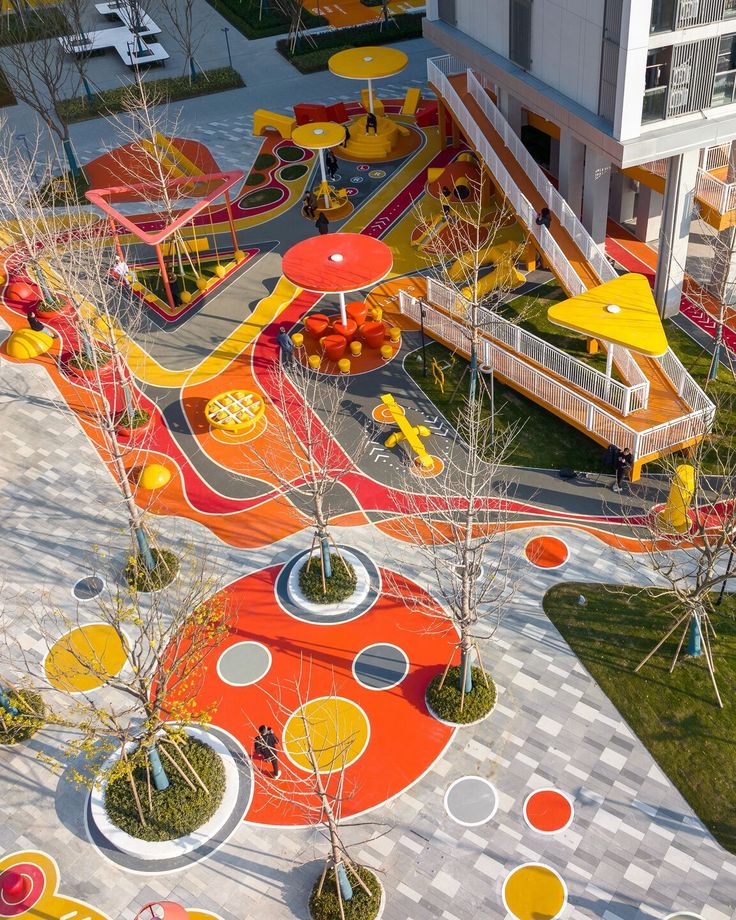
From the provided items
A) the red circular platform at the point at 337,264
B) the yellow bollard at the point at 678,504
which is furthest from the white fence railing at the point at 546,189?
the yellow bollard at the point at 678,504

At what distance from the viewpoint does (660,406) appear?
34438mm

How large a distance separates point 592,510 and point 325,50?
45693 millimetres

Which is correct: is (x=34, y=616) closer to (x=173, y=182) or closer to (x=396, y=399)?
(x=396, y=399)

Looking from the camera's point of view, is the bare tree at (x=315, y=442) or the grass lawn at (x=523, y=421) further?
Result: the grass lawn at (x=523, y=421)

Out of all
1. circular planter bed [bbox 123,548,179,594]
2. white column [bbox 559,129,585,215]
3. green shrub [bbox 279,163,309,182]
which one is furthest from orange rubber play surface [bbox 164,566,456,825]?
green shrub [bbox 279,163,309,182]

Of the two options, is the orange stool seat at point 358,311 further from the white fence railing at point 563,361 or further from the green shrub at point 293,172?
the green shrub at point 293,172

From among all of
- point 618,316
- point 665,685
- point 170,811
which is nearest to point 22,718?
point 170,811

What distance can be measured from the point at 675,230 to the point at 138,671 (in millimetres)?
28031

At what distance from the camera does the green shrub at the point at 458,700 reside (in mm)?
26891

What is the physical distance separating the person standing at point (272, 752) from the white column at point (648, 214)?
30.3 m

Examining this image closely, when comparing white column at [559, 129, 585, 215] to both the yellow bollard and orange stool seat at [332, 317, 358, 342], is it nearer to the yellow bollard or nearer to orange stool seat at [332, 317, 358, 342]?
orange stool seat at [332, 317, 358, 342]

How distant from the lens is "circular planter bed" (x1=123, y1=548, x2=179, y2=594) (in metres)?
31.3

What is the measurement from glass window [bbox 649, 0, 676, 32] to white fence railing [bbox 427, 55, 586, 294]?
8718 millimetres

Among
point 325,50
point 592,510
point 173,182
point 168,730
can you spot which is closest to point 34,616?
point 168,730
